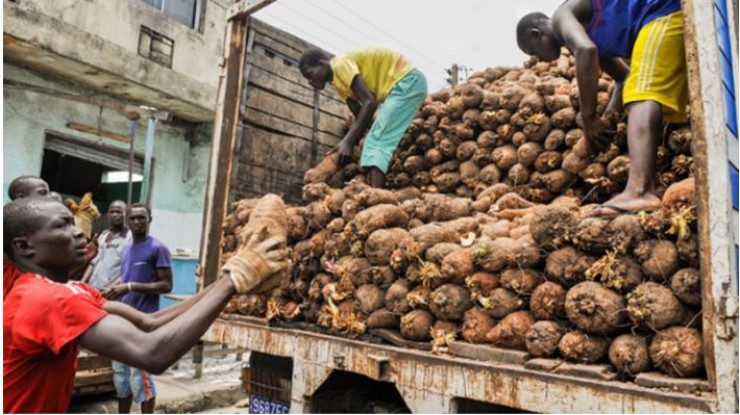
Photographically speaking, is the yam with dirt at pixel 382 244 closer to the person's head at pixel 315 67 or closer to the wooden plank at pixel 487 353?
the wooden plank at pixel 487 353

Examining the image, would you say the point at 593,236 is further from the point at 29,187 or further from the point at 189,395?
the point at 189,395

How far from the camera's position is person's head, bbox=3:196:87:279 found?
6.25ft

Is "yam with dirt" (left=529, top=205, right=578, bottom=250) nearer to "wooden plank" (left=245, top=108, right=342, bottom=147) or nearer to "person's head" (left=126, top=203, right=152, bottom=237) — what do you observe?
"wooden plank" (left=245, top=108, right=342, bottom=147)

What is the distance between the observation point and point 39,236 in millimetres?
1913

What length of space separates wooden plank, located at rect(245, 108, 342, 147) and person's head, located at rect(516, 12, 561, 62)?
212 cm

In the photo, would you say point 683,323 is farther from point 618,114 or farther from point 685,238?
point 618,114

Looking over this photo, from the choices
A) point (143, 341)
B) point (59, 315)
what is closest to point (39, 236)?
point (59, 315)

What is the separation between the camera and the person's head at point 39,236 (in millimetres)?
1904

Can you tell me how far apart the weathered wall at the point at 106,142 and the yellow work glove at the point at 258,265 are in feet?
25.3

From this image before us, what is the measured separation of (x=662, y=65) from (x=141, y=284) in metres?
4.36

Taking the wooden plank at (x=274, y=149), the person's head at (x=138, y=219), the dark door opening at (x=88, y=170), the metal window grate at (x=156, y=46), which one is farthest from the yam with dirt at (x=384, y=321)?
the metal window grate at (x=156, y=46)

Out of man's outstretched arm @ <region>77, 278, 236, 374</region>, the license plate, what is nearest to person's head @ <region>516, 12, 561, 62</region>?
the license plate

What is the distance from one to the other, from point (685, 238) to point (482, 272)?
3.05ft

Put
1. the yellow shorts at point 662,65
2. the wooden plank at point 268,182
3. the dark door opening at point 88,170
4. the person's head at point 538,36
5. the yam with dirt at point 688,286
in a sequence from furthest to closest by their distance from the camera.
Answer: the dark door opening at point 88,170, the wooden plank at point 268,182, the person's head at point 538,36, the yellow shorts at point 662,65, the yam with dirt at point 688,286
